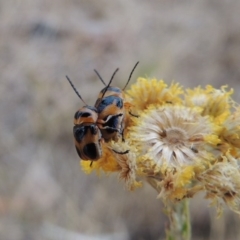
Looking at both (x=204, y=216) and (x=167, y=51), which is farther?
(x=167, y=51)

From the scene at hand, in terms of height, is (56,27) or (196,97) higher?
(56,27)

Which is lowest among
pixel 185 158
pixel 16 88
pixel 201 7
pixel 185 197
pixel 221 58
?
pixel 185 197

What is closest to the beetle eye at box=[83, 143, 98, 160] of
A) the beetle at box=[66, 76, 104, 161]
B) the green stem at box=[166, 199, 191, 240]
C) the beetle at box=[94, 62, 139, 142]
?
the beetle at box=[66, 76, 104, 161]

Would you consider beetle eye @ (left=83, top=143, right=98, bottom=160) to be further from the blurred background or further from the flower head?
the blurred background

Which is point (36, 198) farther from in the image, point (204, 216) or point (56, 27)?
point (56, 27)

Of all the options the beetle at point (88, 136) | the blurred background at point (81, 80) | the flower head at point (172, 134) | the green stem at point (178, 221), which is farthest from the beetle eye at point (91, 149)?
the blurred background at point (81, 80)

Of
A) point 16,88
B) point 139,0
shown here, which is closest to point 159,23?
point 139,0
